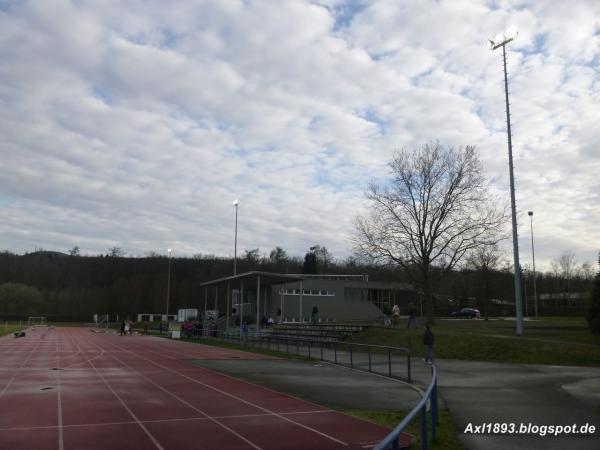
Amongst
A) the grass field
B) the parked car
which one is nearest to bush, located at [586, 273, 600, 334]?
the grass field

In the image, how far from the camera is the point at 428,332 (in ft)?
69.3

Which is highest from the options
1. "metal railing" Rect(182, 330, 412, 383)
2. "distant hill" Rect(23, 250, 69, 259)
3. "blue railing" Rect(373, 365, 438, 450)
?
"distant hill" Rect(23, 250, 69, 259)

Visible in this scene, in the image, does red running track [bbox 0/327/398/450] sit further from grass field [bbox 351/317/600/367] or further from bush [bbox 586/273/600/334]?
bush [bbox 586/273/600/334]

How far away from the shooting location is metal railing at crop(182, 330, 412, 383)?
18791 mm

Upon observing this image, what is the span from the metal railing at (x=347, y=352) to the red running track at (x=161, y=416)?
5.36 metres

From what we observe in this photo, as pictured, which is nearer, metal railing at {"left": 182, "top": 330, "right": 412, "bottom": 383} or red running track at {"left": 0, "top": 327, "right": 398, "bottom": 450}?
red running track at {"left": 0, "top": 327, "right": 398, "bottom": 450}

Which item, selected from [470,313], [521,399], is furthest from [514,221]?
[470,313]

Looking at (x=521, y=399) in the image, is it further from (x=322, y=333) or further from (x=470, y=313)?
(x=470, y=313)

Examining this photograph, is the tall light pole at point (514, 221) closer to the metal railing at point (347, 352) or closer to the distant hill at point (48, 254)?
the metal railing at point (347, 352)

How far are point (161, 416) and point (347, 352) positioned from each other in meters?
18.7

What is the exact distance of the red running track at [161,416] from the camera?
8484mm

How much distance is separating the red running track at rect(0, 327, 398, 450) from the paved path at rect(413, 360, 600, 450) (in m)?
2.31

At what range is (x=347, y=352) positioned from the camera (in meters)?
28.2

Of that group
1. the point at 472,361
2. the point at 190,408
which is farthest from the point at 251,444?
the point at 472,361
